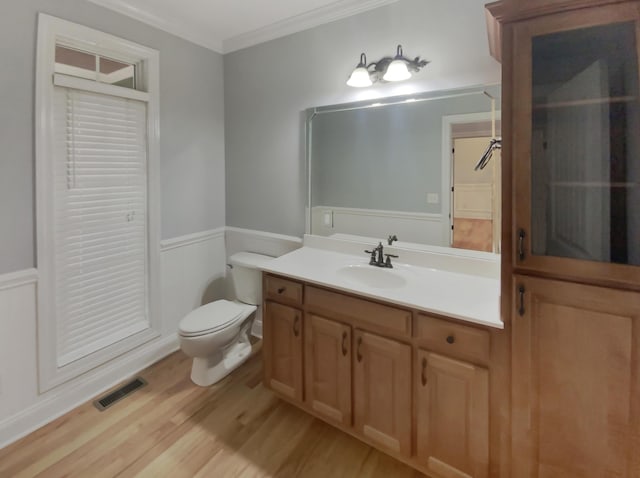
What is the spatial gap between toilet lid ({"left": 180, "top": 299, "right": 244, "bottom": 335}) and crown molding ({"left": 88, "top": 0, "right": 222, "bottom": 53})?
1968 millimetres

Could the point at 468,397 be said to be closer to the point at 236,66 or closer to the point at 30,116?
the point at 30,116

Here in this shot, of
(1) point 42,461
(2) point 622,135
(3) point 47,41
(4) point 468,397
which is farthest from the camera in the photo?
(3) point 47,41

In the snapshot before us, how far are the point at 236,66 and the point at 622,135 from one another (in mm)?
2553

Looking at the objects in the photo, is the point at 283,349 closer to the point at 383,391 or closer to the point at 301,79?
the point at 383,391

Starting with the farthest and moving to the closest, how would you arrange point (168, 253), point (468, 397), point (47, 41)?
point (168, 253) < point (47, 41) < point (468, 397)

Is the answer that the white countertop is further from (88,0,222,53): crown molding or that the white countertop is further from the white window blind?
(88,0,222,53): crown molding

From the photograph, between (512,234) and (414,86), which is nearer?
(512,234)

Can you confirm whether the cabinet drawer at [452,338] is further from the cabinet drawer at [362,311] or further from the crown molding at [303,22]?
the crown molding at [303,22]

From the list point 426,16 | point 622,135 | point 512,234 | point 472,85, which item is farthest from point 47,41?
point 622,135

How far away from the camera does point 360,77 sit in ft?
6.59

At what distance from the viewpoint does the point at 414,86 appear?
1.97 meters

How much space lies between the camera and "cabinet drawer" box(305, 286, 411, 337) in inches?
58.7

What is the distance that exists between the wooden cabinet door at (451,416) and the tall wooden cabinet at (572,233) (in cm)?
13

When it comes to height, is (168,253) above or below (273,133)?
below
